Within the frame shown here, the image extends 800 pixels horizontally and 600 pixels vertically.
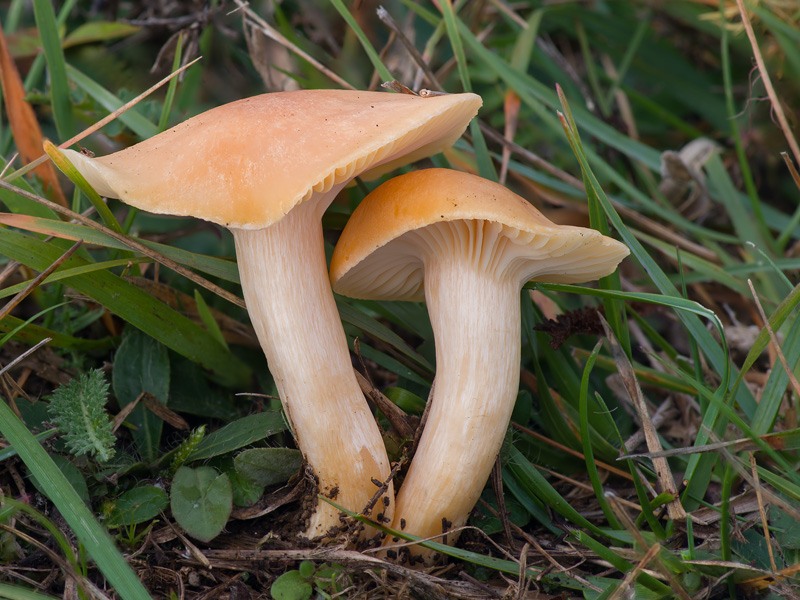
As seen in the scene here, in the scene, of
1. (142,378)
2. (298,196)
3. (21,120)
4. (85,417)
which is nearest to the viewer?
(298,196)

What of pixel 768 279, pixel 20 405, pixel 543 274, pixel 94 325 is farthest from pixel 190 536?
pixel 768 279

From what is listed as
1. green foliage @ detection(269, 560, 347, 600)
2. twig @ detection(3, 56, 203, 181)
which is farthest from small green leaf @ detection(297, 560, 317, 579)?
twig @ detection(3, 56, 203, 181)

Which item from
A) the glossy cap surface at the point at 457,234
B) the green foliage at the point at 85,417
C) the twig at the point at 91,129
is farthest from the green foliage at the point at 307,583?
the twig at the point at 91,129

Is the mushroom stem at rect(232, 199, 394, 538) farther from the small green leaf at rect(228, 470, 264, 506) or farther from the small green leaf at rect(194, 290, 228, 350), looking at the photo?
the small green leaf at rect(194, 290, 228, 350)

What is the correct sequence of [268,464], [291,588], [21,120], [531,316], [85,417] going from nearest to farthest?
[291,588], [85,417], [268,464], [531,316], [21,120]

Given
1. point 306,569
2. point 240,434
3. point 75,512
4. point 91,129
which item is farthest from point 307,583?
point 91,129

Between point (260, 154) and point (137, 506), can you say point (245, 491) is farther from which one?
point (260, 154)

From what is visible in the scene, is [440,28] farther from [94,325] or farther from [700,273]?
[94,325]

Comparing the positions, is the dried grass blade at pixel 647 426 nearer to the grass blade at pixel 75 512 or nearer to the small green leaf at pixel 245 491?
the small green leaf at pixel 245 491
